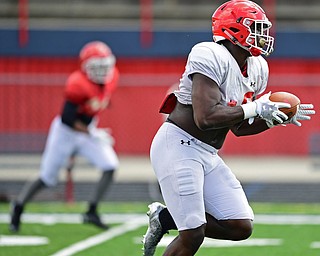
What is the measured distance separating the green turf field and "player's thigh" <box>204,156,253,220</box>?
170 centimetres

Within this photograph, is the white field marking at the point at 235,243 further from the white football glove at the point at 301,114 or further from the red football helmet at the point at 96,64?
the white football glove at the point at 301,114

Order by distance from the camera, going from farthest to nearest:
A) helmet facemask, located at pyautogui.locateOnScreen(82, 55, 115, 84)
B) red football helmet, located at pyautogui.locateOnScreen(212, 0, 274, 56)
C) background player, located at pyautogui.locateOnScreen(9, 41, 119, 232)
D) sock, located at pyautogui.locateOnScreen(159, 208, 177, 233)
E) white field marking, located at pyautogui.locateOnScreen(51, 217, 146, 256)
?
1. helmet facemask, located at pyautogui.locateOnScreen(82, 55, 115, 84)
2. background player, located at pyautogui.locateOnScreen(9, 41, 119, 232)
3. white field marking, located at pyautogui.locateOnScreen(51, 217, 146, 256)
4. sock, located at pyautogui.locateOnScreen(159, 208, 177, 233)
5. red football helmet, located at pyautogui.locateOnScreen(212, 0, 274, 56)

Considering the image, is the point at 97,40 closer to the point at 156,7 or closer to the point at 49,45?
the point at 49,45

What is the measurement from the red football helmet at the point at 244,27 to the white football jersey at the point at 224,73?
10 centimetres

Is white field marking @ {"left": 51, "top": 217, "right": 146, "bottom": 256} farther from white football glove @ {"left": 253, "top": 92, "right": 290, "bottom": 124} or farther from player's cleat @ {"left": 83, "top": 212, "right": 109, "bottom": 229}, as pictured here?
white football glove @ {"left": 253, "top": 92, "right": 290, "bottom": 124}

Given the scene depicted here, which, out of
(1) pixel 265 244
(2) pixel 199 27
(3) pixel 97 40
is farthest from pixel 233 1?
(2) pixel 199 27

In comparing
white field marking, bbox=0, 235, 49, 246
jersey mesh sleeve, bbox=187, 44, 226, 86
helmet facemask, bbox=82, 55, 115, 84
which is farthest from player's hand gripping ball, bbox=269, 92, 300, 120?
helmet facemask, bbox=82, 55, 115, 84

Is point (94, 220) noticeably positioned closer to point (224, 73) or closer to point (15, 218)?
point (15, 218)

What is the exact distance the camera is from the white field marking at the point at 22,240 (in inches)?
287

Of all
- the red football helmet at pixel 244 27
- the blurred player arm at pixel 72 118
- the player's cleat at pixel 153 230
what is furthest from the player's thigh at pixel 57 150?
the red football helmet at pixel 244 27

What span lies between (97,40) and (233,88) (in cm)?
983

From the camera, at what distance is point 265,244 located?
7.26m

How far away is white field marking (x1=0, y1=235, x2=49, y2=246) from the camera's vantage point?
7.30 meters

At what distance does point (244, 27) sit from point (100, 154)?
3.55 metres
